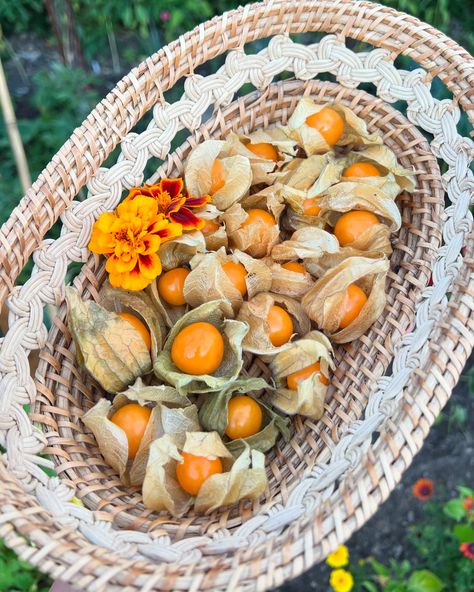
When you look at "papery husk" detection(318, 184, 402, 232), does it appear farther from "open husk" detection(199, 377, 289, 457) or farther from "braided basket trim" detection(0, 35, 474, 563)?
"open husk" detection(199, 377, 289, 457)

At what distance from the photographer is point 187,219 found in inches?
44.7

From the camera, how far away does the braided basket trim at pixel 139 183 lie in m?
0.95

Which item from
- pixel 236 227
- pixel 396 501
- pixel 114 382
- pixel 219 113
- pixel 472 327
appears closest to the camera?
pixel 472 327

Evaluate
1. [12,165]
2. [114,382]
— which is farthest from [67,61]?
[114,382]

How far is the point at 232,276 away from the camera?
116 centimetres

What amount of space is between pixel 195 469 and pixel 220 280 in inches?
12.8

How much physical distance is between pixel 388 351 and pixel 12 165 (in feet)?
4.83

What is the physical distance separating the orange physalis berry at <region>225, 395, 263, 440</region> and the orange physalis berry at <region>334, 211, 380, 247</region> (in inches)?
14.6

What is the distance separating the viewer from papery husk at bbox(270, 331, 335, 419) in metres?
1.08

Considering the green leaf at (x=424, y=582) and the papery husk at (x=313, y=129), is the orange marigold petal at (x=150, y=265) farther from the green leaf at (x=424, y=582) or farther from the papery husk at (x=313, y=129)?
the green leaf at (x=424, y=582)

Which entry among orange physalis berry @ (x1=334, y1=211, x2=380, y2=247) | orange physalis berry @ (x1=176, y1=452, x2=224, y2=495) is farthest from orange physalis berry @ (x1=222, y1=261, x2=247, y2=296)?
orange physalis berry @ (x1=176, y1=452, x2=224, y2=495)

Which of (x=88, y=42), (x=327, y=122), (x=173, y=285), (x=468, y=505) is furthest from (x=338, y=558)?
(x=88, y=42)

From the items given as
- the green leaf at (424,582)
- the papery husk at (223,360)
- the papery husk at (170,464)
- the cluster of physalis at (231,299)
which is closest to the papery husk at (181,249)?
the cluster of physalis at (231,299)

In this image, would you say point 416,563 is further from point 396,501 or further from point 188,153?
point 188,153
